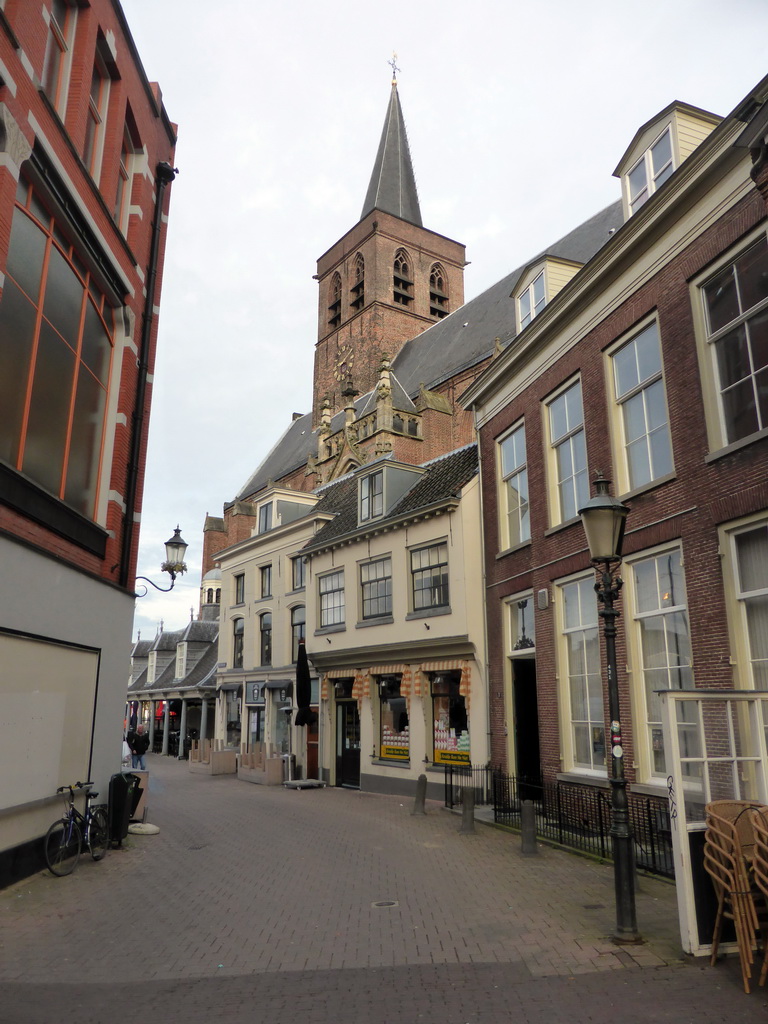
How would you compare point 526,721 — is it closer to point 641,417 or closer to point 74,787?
point 641,417

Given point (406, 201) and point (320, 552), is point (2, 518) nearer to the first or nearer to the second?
point (320, 552)

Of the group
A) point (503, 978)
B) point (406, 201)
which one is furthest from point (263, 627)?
point (406, 201)

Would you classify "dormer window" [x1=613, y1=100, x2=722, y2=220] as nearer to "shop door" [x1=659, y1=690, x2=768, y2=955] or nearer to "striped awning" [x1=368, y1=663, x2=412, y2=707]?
"shop door" [x1=659, y1=690, x2=768, y2=955]

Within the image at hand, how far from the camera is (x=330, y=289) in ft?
190

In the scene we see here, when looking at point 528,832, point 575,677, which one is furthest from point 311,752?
point 528,832

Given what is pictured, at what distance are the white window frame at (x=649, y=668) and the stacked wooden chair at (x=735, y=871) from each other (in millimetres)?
4055

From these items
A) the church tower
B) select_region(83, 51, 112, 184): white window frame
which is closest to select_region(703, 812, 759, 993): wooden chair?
select_region(83, 51, 112, 184): white window frame

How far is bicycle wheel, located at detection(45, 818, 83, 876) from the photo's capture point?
994cm

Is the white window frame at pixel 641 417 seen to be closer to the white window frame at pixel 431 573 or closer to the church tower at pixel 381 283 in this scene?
the white window frame at pixel 431 573

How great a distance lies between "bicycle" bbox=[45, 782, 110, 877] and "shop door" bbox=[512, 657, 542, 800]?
309 inches

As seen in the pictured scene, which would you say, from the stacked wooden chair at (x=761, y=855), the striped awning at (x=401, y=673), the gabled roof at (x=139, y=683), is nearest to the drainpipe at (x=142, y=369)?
the striped awning at (x=401, y=673)

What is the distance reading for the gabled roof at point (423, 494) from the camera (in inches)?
734

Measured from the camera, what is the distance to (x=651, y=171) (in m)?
12.1

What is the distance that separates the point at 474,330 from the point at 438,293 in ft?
49.6
